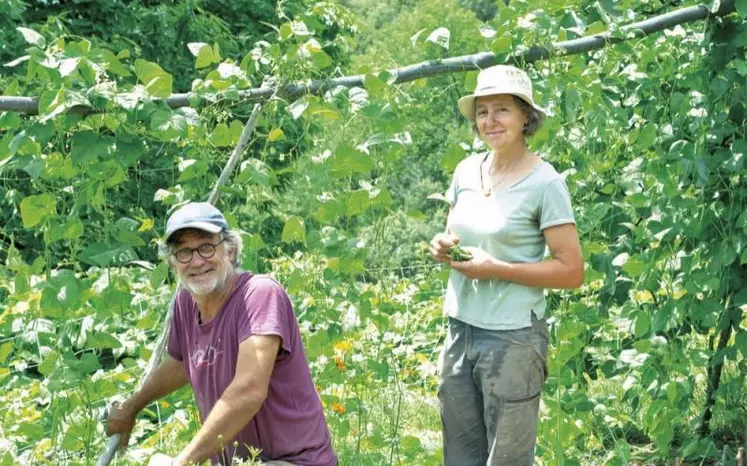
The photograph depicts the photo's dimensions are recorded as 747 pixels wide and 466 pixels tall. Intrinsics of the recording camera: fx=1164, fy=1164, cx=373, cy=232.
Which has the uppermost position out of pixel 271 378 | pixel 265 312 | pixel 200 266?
pixel 200 266

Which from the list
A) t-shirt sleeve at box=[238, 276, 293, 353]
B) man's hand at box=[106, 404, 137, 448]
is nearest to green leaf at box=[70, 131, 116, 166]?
t-shirt sleeve at box=[238, 276, 293, 353]

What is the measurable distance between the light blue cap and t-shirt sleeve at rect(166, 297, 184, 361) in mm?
238

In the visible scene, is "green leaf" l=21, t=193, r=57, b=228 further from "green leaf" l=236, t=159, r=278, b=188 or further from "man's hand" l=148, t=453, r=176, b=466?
"man's hand" l=148, t=453, r=176, b=466

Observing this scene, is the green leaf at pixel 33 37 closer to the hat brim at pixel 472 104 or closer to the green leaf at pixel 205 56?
the green leaf at pixel 205 56

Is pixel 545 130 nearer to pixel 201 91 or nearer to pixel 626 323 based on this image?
pixel 626 323

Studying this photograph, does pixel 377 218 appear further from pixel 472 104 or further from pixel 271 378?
pixel 271 378

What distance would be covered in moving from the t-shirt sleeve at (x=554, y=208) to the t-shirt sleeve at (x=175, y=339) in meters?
0.85

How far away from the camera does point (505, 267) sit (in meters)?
2.56

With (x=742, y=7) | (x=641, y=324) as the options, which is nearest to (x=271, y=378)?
(x=641, y=324)

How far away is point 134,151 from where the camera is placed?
242cm

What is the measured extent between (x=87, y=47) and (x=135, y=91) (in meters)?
0.13

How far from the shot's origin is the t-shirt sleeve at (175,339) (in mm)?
2654

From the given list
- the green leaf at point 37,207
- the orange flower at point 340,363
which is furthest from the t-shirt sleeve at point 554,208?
the green leaf at point 37,207

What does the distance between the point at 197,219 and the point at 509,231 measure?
2.26 ft
